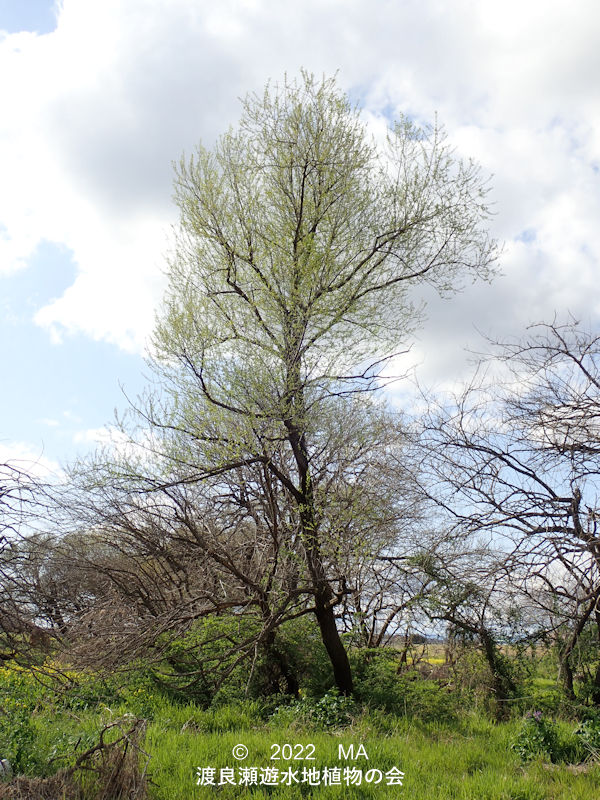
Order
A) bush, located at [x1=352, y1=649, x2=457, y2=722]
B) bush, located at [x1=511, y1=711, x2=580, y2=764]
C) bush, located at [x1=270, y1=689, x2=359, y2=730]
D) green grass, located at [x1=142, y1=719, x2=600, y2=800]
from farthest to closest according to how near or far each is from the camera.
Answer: bush, located at [x1=352, y1=649, x2=457, y2=722], bush, located at [x1=270, y1=689, x2=359, y2=730], bush, located at [x1=511, y1=711, x2=580, y2=764], green grass, located at [x1=142, y1=719, x2=600, y2=800]

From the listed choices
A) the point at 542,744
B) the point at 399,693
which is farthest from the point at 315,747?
the point at 399,693

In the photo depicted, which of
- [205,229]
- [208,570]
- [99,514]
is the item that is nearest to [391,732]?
[208,570]

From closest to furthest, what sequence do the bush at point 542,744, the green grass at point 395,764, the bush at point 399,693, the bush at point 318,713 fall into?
the green grass at point 395,764 → the bush at point 542,744 → the bush at point 318,713 → the bush at point 399,693

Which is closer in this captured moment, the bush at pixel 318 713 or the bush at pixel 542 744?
the bush at pixel 542 744

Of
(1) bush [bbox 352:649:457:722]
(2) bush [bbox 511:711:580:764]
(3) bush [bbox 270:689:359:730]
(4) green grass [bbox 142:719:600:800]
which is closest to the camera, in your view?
(4) green grass [bbox 142:719:600:800]

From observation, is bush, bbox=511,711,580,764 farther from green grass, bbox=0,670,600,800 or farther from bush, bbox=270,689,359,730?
bush, bbox=270,689,359,730

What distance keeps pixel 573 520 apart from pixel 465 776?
2704 mm

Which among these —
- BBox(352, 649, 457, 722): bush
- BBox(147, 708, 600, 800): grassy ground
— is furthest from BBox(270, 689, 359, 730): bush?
BBox(352, 649, 457, 722): bush

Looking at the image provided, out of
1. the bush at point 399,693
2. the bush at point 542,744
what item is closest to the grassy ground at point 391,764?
the bush at point 542,744

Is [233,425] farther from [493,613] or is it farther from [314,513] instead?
[493,613]

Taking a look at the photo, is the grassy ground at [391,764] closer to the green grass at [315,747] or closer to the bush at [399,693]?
the green grass at [315,747]

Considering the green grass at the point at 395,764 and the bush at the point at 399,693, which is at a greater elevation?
the bush at the point at 399,693

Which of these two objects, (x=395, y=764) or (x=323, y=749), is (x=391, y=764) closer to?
(x=395, y=764)

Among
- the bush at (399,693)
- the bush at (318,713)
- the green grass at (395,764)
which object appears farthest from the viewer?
Result: the bush at (399,693)
